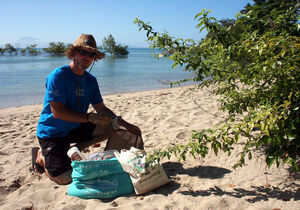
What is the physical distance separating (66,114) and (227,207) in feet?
5.73

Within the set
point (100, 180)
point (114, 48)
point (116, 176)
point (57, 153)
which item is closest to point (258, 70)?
point (116, 176)

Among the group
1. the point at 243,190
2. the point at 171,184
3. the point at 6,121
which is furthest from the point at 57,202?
the point at 6,121

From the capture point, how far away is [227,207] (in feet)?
6.38

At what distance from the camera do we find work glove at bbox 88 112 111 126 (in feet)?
8.86

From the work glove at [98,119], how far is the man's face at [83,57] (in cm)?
59

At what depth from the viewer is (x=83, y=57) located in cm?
284

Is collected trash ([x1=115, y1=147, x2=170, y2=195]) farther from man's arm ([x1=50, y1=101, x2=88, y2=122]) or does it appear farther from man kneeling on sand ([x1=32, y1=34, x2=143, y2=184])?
man's arm ([x1=50, y1=101, x2=88, y2=122])

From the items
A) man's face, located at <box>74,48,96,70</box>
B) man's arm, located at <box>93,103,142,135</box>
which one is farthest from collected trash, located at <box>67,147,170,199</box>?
man's face, located at <box>74,48,96,70</box>

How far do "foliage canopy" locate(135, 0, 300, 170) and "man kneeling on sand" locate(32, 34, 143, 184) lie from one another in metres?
0.95

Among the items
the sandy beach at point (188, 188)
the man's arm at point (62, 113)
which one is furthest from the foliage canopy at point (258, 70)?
the man's arm at point (62, 113)

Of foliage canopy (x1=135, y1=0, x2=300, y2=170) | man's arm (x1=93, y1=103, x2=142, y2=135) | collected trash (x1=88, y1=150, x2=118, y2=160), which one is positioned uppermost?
foliage canopy (x1=135, y1=0, x2=300, y2=170)

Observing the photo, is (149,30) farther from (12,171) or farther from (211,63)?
(12,171)

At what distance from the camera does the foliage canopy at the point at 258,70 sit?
1.42 metres

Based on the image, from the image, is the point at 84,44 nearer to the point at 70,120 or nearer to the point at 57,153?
the point at 70,120
